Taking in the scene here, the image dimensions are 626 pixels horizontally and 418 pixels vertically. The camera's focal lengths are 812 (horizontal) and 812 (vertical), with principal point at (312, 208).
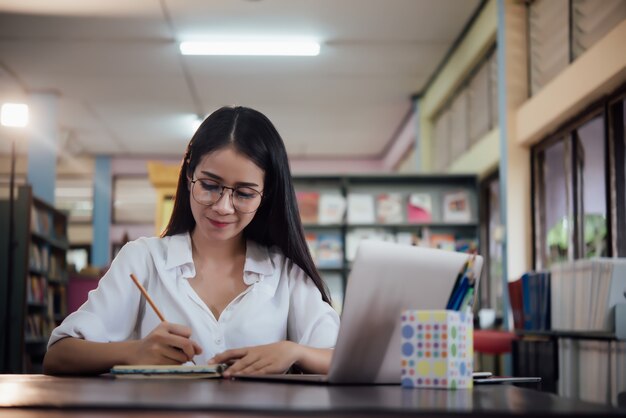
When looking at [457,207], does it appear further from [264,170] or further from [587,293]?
[264,170]

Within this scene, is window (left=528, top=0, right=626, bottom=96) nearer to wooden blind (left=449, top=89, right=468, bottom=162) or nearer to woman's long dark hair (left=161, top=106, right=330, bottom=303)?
wooden blind (left=449, top=89, right=468, bottom=162)

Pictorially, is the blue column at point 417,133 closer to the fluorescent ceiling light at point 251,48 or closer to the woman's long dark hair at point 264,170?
the fluorescent ceiling light at point 251,48

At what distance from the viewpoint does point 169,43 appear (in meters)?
7.41

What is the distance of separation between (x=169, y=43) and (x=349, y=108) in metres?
2.88

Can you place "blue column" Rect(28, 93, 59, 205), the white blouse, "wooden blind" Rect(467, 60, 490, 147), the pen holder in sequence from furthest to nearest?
"blue column" Rect(28, 93, 59, 205) < "wooden blind" Rect(467, 60, 490, 147) < the white blouse < the pen holder

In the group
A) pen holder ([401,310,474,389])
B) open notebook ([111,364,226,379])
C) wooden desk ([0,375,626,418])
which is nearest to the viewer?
wooden desk ([0,375,626,418])

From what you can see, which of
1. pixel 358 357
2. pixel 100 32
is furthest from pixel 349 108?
pixel 358 357

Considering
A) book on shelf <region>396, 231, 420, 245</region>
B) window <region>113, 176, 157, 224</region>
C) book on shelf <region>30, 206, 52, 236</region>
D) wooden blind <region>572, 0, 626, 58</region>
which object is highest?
wooden blind <region>572, 0, 626, 58</region>

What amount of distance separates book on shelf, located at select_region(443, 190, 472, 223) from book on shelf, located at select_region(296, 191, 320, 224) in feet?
3.81

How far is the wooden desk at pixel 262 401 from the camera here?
86cm

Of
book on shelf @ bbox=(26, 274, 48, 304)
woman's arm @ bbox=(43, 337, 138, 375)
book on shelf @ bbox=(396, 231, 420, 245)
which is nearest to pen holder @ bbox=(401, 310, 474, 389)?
woman's arm @ bbox=(43, 337, 138, 375)

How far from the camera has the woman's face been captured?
1939 mm

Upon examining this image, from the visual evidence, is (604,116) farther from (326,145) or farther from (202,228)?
(326,145)

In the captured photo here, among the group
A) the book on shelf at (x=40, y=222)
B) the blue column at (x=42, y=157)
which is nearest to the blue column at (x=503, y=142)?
the book on shelf at (x=40, y=222)
